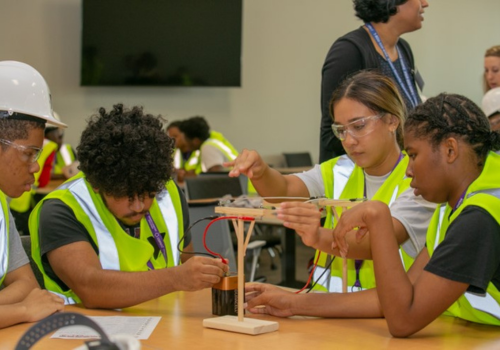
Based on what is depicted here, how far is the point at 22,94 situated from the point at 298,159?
7.94 meters

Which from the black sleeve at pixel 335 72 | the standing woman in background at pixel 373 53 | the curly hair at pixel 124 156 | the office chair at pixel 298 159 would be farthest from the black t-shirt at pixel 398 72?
the office chair at pixel 298 159

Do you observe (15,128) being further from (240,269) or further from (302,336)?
(302,336)

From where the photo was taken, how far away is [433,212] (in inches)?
97.8

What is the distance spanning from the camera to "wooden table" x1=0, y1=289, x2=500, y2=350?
6.27ft

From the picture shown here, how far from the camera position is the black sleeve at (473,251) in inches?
75.0

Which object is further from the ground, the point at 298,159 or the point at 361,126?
the point at 361,126

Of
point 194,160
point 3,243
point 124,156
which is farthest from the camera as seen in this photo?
point 194,160

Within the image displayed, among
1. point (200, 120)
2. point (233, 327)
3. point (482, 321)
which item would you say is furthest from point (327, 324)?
point (200, 120)

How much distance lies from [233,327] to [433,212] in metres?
0.84

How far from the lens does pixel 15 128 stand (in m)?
2.33

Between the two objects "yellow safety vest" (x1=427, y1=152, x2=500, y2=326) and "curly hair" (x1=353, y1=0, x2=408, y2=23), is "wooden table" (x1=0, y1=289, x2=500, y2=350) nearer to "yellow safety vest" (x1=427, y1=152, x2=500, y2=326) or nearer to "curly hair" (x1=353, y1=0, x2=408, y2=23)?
"yellow safety vest" (x1=427, y1=152, x2=500, y2=326)

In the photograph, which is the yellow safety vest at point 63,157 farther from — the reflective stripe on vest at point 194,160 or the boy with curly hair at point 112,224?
the boy with curly hair at point 112,224

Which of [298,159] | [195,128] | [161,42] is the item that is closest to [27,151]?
[195,128]

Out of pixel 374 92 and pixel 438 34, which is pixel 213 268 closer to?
pixel 374 92
